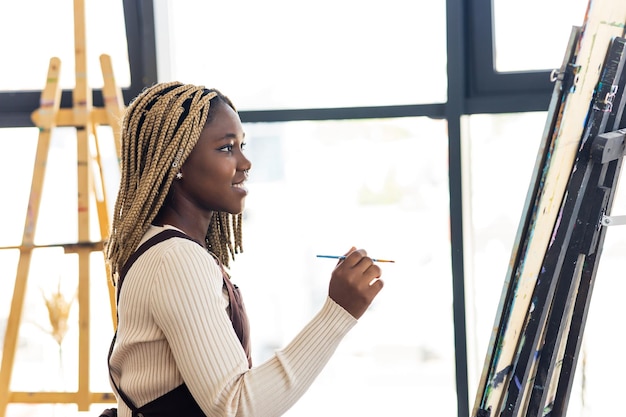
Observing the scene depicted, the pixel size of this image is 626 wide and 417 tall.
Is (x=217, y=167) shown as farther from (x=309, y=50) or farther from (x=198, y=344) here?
(x=309, y=50)

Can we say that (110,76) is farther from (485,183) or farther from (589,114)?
(589,114)

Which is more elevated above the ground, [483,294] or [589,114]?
[589,114]

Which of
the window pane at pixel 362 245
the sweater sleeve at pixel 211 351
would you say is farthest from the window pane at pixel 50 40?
the sweater sleeve at pixel 211 351

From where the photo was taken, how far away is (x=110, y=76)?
2.44 metres

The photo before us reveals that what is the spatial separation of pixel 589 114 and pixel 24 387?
2.10 metres

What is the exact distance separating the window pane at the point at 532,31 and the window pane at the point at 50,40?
1177mm

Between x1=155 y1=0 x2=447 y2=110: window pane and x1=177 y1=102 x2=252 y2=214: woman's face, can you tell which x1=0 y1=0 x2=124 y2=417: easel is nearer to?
x1=155 y1=0 x2=447 y2=110: window pane

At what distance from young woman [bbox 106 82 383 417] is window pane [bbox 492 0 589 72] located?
3.63 ft

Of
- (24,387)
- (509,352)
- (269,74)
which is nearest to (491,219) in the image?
(269,74)

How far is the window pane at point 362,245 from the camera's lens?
2.50m

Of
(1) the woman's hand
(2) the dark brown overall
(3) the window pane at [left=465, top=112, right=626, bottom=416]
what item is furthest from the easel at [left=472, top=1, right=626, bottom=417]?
(3) the window pane at [left=465, top=112, right=626, bottom=416]

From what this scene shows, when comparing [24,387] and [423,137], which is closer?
[423,137]

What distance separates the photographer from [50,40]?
2727mm

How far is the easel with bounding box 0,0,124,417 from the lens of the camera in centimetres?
243
